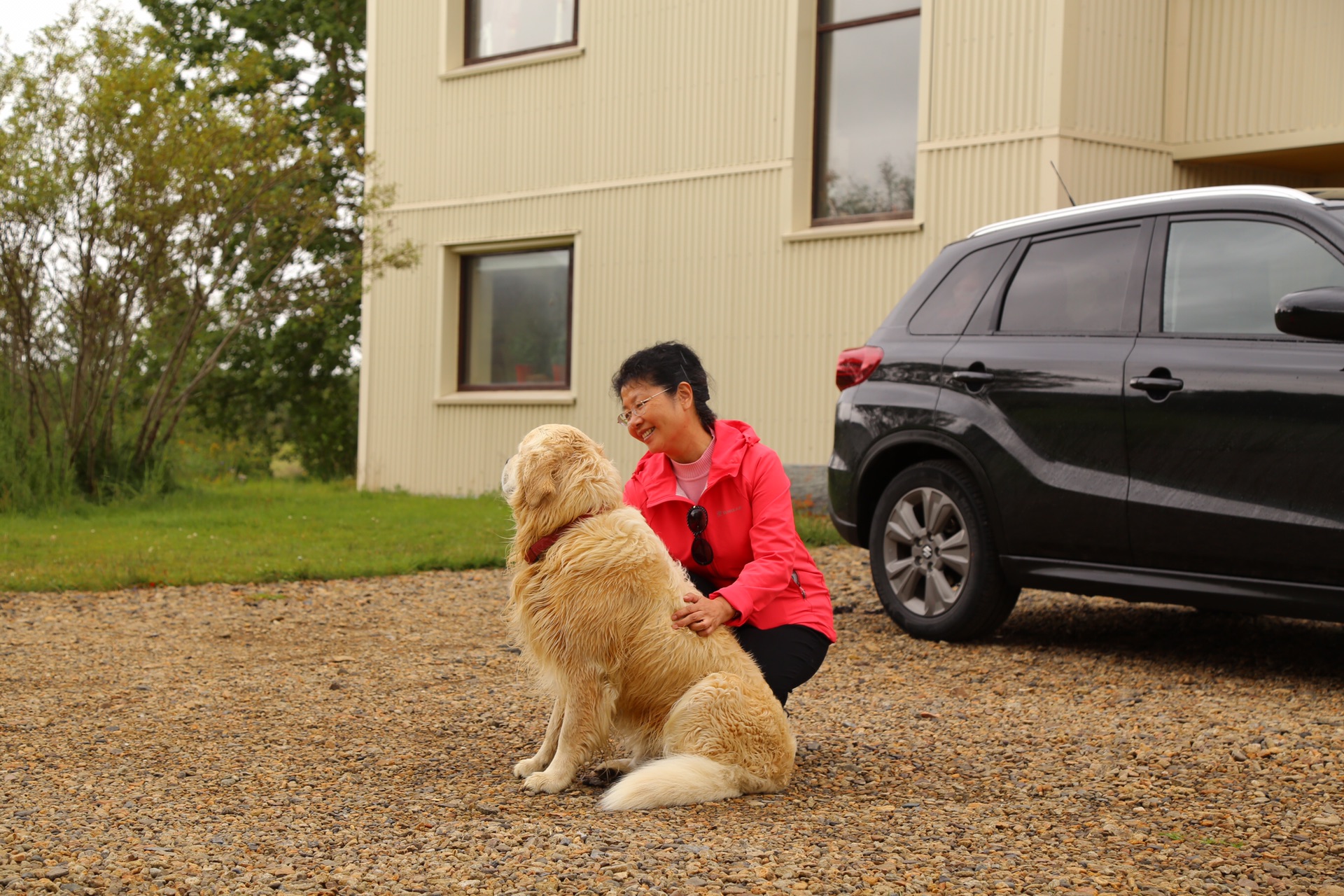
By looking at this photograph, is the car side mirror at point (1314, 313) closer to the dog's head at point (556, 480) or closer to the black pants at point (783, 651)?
the black pants at point (783, 651)

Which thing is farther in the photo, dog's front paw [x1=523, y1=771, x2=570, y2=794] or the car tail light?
the car tail light

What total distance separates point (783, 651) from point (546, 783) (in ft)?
3.00

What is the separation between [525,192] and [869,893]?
13.6 meters

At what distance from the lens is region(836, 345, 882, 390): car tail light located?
24.5ft

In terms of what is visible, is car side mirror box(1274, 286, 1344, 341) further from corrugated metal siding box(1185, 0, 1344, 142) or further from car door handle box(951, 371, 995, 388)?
corrugated metal siding box(1185, 0, 1344, 142)

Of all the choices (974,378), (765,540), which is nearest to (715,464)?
(765,540)

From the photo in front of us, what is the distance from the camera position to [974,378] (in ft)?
22.8

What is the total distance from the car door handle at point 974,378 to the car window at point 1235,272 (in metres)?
0.89

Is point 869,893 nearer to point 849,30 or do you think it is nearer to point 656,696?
point 656,696

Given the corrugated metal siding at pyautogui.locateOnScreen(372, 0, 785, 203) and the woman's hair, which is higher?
the corrugated metal siding at pyautogui.locateOnScreen(372, 0, 785, 203)

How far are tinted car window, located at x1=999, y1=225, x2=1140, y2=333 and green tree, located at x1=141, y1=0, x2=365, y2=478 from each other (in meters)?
18.3

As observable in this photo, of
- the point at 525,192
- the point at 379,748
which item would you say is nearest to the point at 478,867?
the point at 379,748

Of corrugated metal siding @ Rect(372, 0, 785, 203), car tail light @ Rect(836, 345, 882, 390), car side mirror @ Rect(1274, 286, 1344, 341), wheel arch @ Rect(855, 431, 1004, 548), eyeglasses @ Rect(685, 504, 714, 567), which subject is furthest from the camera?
corrugated metal siding @ Rect(372, 0, 785, 203)

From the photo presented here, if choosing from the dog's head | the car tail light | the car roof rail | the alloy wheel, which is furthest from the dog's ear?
the car roof rail
